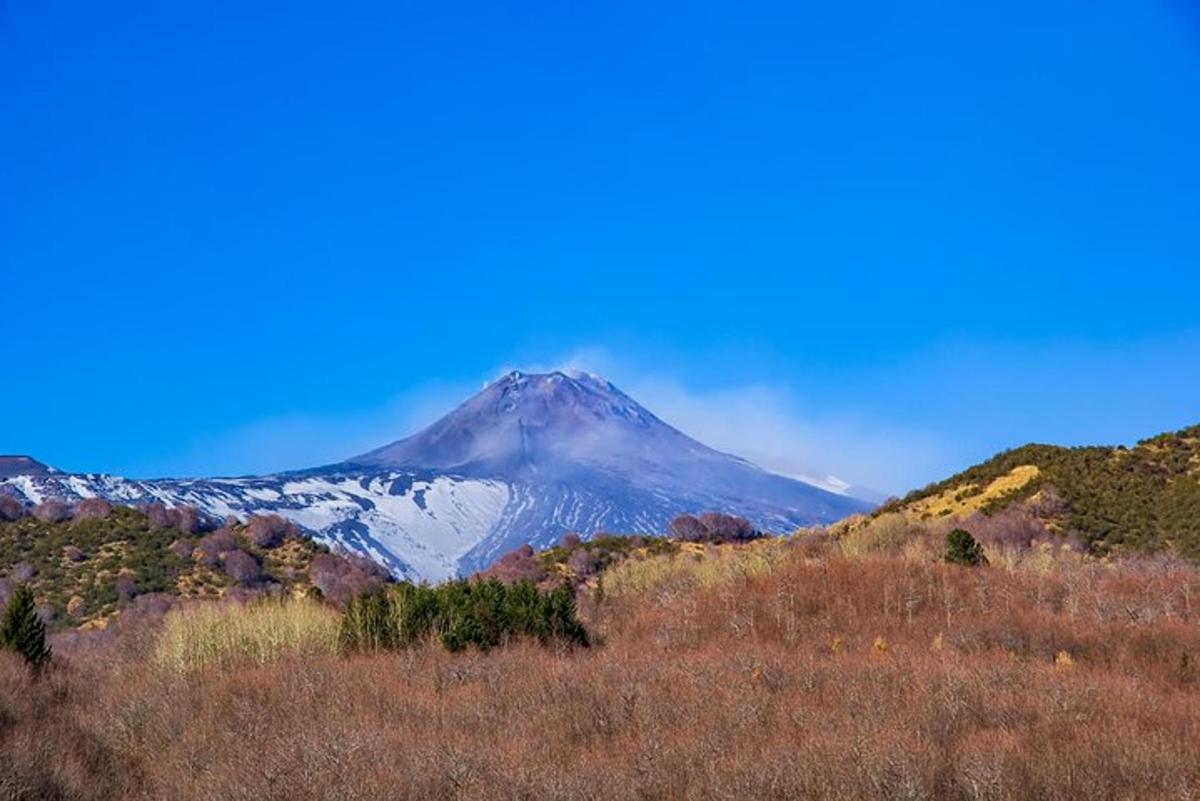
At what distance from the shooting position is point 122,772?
990 cm

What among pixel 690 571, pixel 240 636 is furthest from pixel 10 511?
pixel 240 636

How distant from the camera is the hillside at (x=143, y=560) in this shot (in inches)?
1531

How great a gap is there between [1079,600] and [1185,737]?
26.5 feet

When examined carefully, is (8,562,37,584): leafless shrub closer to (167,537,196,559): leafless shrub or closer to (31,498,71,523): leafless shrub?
(167,537,196,559): leafless shrub

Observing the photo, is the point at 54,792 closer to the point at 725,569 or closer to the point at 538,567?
the point at 725,569

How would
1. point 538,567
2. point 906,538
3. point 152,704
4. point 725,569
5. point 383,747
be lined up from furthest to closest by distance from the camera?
1. point 538,567
2. point 906,538
3. point 725,569
4. point 152,704
5. point 383,747

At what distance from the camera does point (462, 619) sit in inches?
624

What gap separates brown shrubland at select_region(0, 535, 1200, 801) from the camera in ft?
25.3

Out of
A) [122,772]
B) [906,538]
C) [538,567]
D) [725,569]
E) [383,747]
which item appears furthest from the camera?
[538,567]

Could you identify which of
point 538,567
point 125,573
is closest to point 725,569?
point 538,567

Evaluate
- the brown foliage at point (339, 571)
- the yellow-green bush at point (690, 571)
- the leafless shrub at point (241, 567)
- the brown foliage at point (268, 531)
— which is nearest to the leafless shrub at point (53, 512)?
the brown foliage at point (268, 531)

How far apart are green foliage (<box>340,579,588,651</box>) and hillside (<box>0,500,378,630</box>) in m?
20.0

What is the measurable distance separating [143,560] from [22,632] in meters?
30.6

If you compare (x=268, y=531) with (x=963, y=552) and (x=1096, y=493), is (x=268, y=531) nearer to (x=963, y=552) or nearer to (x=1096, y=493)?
(x=1096, y=493)
